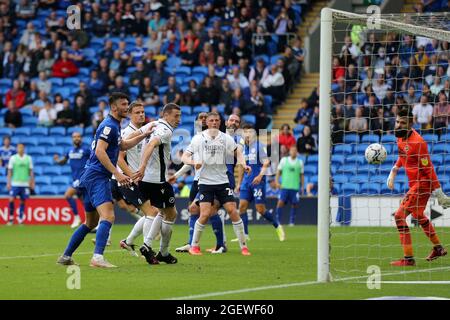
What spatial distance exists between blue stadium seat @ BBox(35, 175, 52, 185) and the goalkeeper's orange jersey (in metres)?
18.4

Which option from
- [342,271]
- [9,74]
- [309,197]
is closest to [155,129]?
[342,271]

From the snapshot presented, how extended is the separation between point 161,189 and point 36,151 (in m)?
18.6

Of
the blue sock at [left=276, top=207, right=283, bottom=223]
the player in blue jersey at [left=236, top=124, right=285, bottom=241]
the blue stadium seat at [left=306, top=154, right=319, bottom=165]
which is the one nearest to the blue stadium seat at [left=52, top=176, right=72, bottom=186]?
the blue sock at [left=276, top=207, right=283, bottom=223]

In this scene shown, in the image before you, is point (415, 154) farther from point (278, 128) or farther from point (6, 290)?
point (278, 128)

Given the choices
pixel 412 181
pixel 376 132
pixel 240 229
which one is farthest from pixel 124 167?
pixel 376 132

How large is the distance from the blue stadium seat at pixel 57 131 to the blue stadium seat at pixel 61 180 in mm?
1626

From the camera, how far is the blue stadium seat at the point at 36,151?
1261 inches

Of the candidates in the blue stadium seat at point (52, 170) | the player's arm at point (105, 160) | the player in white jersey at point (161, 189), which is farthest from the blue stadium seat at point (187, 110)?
the player's arm at point (105, 160)

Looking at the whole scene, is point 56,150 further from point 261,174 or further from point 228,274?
point 228,274

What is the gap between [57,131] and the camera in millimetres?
32188

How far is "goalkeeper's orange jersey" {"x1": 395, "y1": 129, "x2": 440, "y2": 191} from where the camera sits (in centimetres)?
1453

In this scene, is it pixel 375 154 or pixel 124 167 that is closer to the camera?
pixel 124 167

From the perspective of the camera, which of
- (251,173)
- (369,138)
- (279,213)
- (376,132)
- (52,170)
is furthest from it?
(52,170)

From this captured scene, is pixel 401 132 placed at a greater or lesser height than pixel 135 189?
greater
